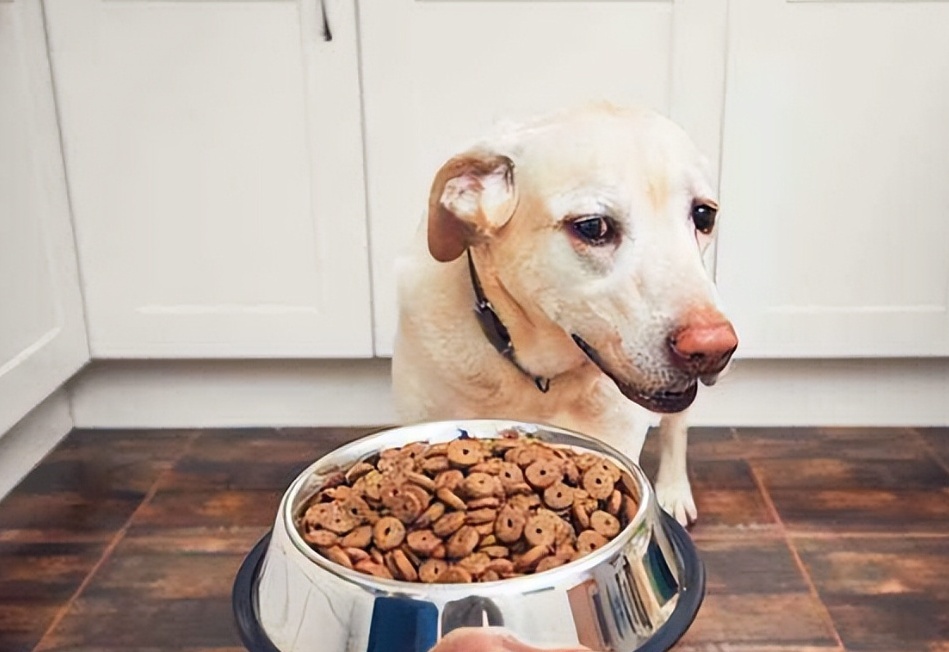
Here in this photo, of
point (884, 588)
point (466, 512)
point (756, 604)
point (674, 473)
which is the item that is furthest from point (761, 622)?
point (466, 512)

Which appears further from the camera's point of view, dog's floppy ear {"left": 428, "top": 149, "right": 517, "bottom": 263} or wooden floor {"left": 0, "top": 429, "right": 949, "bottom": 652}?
wooden floor {"left": 0, "top": 429, "right": 949, "bottom": 652}

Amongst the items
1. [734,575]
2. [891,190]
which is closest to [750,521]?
[734,575]

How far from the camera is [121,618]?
1.36m

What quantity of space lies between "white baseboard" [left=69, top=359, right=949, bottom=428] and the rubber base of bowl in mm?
993

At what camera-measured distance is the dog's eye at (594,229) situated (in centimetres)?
110

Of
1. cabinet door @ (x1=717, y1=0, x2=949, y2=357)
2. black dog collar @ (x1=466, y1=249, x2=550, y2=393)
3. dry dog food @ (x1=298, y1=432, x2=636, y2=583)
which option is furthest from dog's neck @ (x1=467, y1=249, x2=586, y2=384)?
cabinet door @ (x1=717, y1=0, x2=949, y2=357)

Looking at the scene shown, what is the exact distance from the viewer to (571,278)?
1115 millimetres

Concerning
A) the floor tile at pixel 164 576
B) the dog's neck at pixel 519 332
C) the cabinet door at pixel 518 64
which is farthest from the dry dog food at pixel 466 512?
the cabinet door at pixel 518 64

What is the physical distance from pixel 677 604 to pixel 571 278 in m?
0.39

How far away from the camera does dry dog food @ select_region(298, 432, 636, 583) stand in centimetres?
84

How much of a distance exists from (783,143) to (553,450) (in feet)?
3.05

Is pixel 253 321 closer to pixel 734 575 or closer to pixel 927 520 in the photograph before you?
pixel 734 575

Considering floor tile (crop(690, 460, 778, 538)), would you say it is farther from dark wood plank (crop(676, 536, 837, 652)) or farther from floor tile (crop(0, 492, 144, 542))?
floor tile (crop(0, 492, 144, 542))

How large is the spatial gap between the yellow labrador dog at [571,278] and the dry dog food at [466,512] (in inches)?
7.3
